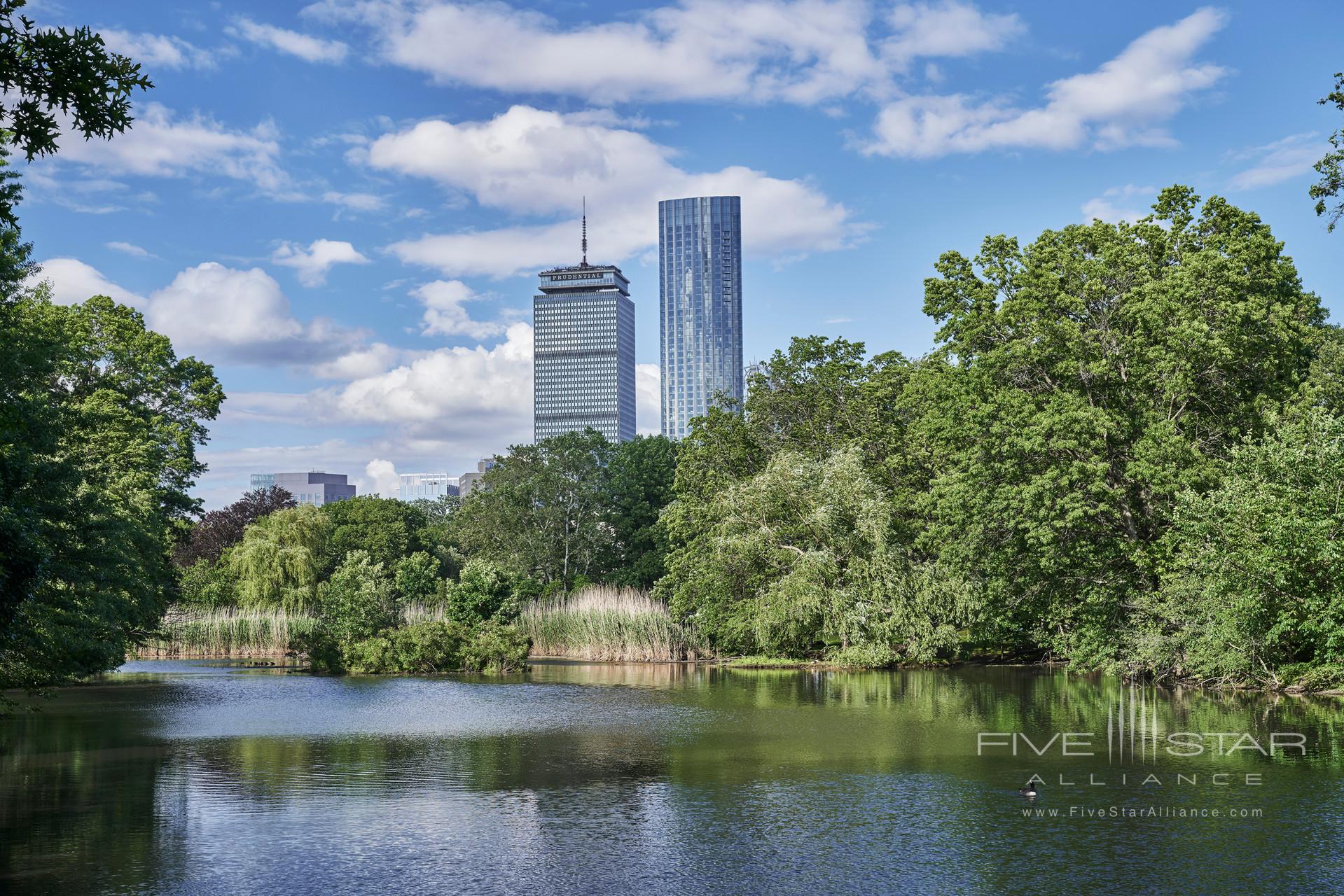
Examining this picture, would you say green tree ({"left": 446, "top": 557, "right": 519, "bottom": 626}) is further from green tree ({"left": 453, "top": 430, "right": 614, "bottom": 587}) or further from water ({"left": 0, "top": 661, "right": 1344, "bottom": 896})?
green tree ({"left": 453, "top": 430, "right": 614, "bottom": 587})

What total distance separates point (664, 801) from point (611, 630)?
1161 inches

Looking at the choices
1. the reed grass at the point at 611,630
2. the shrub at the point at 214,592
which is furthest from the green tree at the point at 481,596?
the shrub at the point at 214,592

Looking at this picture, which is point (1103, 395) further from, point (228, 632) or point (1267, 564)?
point (228, 632)

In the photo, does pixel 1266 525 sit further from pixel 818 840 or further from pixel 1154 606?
pixel 818 840

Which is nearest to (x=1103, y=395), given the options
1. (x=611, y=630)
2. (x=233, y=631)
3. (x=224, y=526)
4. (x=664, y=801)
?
(x=611, y=630)

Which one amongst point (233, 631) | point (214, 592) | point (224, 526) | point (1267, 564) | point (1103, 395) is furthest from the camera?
point (224, 526)

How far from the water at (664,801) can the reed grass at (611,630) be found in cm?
1764

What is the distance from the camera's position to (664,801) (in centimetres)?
1309

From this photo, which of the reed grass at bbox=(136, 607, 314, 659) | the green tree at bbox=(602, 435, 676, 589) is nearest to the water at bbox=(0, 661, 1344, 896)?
the reed grass at bbox=(136, 607, 314, 659)

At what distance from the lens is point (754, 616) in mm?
38281

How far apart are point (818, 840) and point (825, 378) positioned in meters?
35.9

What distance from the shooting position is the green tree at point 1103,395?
29.5 meters

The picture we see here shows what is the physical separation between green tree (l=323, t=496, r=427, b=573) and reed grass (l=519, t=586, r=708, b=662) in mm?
22681

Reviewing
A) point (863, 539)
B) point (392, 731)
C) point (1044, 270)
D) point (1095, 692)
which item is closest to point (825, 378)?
point (863, 539)
